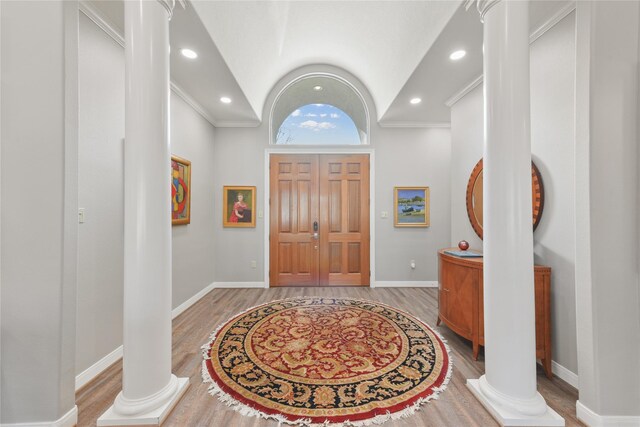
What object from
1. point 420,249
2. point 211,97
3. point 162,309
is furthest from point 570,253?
point 211,97

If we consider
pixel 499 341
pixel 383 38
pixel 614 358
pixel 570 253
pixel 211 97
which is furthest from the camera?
pixel 211 97

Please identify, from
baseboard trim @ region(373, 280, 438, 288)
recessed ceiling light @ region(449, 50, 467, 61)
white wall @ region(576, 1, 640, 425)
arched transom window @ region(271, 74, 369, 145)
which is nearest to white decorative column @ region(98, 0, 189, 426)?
recessed ceiling light @ region(449, 50, 467, 61)

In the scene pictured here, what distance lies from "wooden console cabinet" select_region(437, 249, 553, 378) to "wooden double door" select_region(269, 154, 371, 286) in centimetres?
180

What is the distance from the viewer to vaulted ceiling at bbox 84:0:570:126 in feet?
7.03

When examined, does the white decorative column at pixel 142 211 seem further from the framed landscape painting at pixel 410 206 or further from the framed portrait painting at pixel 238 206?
the framed landscape painting at pixel 410 206

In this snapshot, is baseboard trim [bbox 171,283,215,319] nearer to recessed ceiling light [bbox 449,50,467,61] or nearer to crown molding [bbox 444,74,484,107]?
recessed ceiling light [bbox 449,50,467,61]

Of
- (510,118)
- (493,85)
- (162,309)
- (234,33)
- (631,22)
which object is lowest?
(162,309)

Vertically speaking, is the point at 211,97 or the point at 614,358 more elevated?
the point at 211,97

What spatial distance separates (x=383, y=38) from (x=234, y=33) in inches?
70.2

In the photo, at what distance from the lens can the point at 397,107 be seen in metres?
3.75

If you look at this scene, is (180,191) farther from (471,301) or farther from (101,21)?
(471,301)

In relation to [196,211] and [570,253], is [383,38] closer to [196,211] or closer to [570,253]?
[570,253]

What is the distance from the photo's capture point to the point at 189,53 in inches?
97.4

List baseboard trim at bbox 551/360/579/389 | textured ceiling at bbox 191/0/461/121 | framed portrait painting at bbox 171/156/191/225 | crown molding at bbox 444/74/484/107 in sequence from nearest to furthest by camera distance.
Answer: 1. baseboard trim at bbox 551/360/579/389
2. textured ceiling at bbox 191/0/461/121
3. crown molding at bbox 444/74/484/107
4. framed portrait painting at bbox 171/156/191/225
